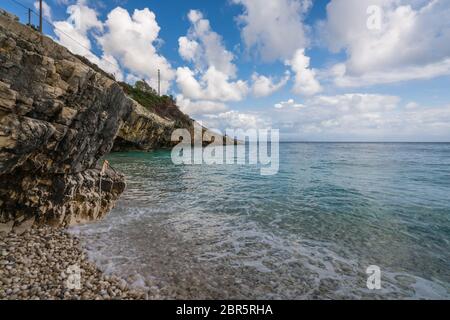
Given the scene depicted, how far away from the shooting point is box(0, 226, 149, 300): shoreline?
4668 millimetres

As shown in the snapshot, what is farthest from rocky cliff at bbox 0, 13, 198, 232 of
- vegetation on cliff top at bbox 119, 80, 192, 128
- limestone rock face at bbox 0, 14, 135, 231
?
vegetation on cliff top at bbox 119, 80, 192, 128

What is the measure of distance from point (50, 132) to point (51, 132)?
0.04 m

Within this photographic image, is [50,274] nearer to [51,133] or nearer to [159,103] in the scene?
[51,133]

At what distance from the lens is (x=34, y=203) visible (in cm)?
755

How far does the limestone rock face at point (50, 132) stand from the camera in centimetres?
583

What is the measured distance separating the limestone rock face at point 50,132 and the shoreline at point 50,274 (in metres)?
1.39

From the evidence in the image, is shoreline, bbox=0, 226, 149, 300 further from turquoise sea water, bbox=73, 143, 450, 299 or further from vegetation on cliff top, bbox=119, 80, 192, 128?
vegetation on cliff top, bbox=119, 80, 192, 128

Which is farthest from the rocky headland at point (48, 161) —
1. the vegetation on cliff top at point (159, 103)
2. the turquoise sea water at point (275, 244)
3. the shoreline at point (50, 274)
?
the vegetation on cliff top at point (159, 103)

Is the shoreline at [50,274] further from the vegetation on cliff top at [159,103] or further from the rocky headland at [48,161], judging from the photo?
the vegetation on cliff top at [159,103]

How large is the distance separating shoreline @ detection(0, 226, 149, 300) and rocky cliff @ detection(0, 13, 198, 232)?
1.32 metres

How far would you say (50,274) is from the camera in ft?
17.3
